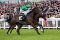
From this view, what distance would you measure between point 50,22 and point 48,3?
5.13 metres

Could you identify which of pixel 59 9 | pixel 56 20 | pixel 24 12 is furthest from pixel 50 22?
pixel 24 12

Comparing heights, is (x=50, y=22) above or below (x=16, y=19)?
below

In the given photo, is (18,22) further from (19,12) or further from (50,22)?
Result: (50,22)

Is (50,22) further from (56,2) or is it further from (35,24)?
(35,24)

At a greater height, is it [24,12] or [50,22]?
[24,12]

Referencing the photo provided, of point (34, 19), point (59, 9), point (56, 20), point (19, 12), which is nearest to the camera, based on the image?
point (34, 19)

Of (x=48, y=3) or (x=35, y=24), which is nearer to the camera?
(x=35, y=24)

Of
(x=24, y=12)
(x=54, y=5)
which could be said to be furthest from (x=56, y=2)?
(x=24, y=12)

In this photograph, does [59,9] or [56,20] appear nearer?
[56,20]

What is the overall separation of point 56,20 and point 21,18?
6.38 metres

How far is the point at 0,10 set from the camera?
2411 centimetres

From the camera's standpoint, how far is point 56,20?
18875 mm

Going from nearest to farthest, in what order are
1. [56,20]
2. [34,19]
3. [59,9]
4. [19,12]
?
[34,19] < [19,12] < [56,20] < [59,9]

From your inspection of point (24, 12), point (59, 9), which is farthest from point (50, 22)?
point (24, 12)
